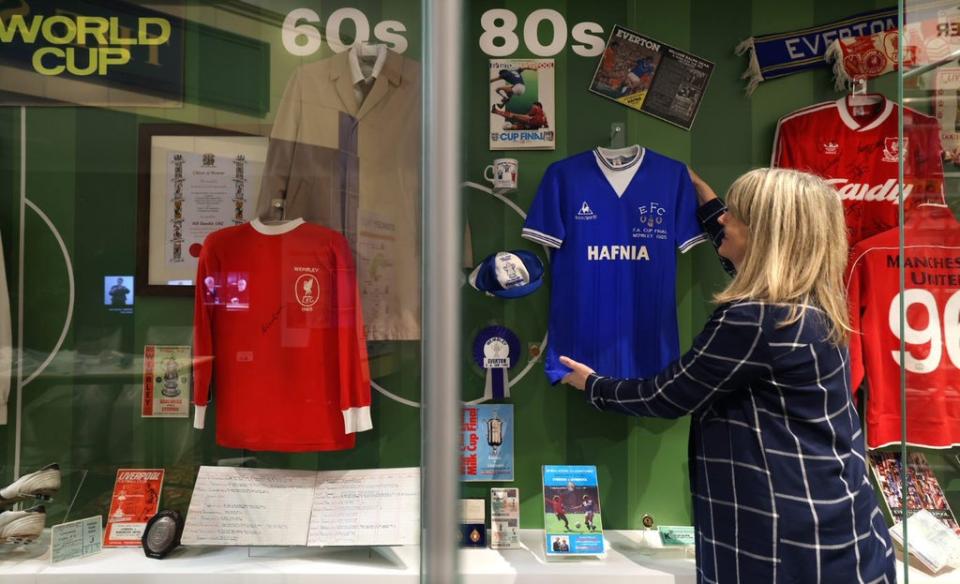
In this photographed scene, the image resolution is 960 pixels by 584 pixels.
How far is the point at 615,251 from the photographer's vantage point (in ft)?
6.44

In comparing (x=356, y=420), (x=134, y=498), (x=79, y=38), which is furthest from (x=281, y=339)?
(x=79, y=38)

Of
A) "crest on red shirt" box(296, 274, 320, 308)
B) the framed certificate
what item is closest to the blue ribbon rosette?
"crest on red shirt" box(296, 274, 320, 308)

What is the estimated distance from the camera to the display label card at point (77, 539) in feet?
4.44

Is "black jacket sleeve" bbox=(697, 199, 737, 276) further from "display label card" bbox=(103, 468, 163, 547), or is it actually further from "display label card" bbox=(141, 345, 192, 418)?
"display label card" bbox=(103, 468, 163, 547)


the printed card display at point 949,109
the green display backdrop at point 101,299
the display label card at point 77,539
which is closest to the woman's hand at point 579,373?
the green display backdrop at point 101,299

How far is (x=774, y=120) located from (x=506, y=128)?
0.91m

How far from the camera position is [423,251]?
3.17 ft

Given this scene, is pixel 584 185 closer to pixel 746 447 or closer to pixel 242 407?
pixel 746 447

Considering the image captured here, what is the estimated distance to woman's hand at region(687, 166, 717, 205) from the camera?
2014 mm

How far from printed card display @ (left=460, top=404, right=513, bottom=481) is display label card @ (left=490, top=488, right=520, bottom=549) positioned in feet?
0.23

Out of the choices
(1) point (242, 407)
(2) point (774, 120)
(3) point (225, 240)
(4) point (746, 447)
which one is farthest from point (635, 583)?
(2) point (774, 120)

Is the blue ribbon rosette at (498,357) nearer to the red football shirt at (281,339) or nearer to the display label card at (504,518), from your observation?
the display label card at (504,518)

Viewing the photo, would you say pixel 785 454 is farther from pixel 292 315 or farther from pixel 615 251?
pixel 292 315

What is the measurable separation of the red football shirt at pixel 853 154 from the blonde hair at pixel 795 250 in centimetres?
87
